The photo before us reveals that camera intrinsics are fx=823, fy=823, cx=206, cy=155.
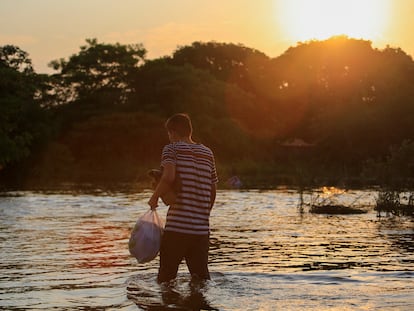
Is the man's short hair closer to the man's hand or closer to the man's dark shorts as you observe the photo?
the man's hand

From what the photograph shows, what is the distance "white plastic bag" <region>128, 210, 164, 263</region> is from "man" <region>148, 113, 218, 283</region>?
92 mm

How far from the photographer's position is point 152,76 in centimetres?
5831

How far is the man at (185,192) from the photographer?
818 centimetres

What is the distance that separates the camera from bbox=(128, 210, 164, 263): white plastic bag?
8367 millimetres

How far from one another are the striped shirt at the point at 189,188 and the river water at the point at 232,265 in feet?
2.51

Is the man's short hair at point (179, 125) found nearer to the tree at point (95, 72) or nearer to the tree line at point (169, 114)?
the tree line at point (169, 114)

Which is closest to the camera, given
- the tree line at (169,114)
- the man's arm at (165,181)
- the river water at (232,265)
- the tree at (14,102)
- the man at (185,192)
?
the man's arm at (165,181)

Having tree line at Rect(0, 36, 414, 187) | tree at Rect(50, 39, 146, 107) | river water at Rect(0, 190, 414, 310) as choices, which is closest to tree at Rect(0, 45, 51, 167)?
tree line at Rect(0, 36, 414, 187)

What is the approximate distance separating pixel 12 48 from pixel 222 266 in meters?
36.0

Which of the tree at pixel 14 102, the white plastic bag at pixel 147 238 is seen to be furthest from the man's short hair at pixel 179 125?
the tree at pixel 14 102

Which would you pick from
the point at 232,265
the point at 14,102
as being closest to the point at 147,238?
the point at 232,265

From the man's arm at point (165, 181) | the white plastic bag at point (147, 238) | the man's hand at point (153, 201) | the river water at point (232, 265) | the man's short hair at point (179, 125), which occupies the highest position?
the man's short hair at point (179, 125)

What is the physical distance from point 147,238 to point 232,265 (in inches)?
114

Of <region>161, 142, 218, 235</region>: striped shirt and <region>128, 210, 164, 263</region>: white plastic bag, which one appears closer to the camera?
<region>161, 142, 218, 235</region>: striped shirt
